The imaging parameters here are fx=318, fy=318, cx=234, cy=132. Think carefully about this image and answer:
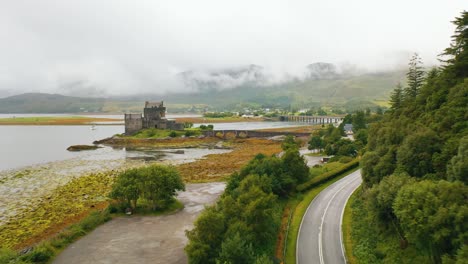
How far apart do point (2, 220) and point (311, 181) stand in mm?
41837

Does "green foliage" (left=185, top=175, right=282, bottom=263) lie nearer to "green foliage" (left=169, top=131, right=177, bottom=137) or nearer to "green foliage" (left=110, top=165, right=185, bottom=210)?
"green foliage" (left=110, top=165, right=185, bottom=210)

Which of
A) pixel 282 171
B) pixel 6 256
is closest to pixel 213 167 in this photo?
pixel 282 171

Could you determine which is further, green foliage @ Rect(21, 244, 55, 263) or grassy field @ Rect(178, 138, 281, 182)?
grassy field @ Rect(178, 138, 281, 182)

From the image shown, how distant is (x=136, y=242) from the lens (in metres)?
31.6

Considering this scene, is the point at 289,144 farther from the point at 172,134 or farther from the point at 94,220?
the point at 172,134

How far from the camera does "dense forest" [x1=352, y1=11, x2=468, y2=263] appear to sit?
1964 centimetres

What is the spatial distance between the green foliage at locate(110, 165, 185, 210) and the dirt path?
2.76 metres

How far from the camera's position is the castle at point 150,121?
456 feet

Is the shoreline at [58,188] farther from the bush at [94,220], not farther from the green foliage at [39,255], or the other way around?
the green foliage at [39,255]

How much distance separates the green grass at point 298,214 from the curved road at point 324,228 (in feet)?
1.45

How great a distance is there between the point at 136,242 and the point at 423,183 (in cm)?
2584

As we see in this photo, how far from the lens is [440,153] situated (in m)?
27.1

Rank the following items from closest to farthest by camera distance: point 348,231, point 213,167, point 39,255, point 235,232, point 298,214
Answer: point 235,232 → point 39,255 → point 348,231 → point 298,214 → point 213,167

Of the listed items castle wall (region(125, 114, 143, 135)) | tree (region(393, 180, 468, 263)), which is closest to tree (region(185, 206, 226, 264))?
tree (region(393, 180, 468, 263))
